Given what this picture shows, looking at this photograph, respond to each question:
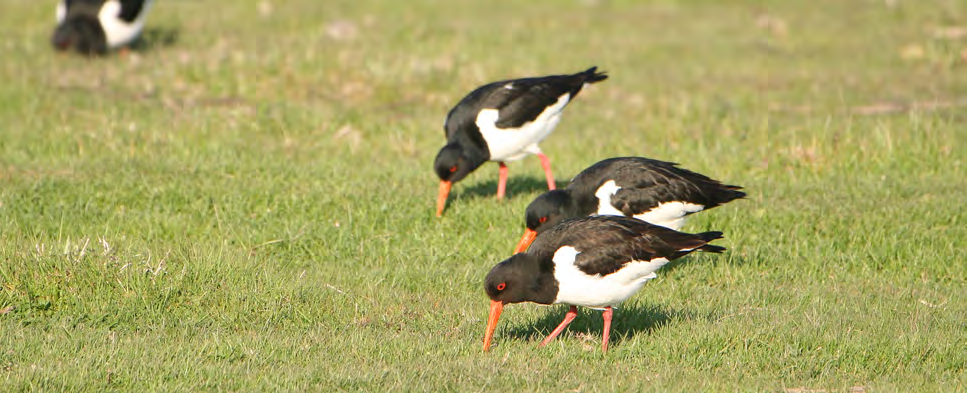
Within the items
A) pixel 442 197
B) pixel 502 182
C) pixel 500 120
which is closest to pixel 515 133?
pixel 500 120

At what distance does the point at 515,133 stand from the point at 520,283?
3421 mm

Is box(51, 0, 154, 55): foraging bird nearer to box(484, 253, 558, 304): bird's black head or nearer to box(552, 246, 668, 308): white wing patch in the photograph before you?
box(484, 253, 558, 304): bird's black head

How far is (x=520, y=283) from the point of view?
20.9ft

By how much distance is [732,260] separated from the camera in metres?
8.38

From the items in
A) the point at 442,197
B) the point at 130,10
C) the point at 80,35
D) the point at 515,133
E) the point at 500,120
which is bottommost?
the point at 442,197

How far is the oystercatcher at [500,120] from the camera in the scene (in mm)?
9477

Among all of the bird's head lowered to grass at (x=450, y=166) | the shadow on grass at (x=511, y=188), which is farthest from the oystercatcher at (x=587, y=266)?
the shadow on grass at (x=511, y=188)

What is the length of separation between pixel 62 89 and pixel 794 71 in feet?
34.5

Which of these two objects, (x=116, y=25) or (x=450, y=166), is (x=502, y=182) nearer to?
(x=450, y=166)

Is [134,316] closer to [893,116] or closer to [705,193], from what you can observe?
[705,193]

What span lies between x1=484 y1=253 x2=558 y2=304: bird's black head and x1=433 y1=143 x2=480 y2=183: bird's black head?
9.61 ft

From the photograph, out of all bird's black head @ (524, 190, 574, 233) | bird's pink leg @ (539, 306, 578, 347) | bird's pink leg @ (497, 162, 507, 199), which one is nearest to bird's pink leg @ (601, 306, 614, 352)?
bird's pink leg @ (539, 306, 578, 347)

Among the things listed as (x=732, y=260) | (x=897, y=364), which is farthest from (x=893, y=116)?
(x=897, y=364)

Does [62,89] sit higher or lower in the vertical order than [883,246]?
higher
